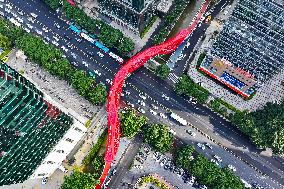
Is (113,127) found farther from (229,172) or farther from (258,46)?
(258,46)

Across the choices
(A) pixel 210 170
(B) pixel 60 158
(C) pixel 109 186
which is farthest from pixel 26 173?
(A) pixel 210 170

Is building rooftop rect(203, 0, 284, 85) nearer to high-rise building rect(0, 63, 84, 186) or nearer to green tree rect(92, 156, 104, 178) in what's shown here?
green tree rect(92, 156, 104, 178)

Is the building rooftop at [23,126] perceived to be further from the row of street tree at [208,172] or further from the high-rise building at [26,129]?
the row of street tree at [208,172]

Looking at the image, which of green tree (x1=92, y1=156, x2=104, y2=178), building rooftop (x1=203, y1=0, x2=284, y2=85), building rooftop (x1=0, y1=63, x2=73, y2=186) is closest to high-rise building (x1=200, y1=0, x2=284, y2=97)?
building rooftop (x1=203, y1=0, x2=284, y2=85)

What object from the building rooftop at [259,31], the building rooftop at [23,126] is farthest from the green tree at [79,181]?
the building rooftop at [259,31]

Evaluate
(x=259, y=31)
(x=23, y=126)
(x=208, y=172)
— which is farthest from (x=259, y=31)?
(x=23, y=126)

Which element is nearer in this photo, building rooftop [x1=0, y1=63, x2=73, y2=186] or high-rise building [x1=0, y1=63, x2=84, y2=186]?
building rooftop [x1=0, y1=63, x2=73, y2=186]
